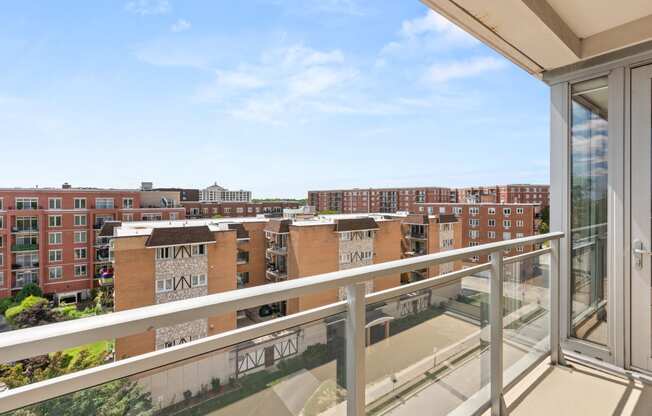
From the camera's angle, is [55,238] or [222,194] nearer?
[55,238]

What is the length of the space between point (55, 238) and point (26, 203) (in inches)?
110

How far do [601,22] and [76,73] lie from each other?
17496 millimetres

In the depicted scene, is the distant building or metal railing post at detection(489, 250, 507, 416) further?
the distant building

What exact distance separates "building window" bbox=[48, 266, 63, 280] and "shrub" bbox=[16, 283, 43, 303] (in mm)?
962

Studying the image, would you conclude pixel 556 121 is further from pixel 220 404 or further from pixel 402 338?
pixel 220 404

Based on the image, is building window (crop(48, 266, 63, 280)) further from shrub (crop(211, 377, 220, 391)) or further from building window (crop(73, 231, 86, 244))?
shrub (crop(211, 377, 220, 391))

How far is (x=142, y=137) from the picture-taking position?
21.0 metres

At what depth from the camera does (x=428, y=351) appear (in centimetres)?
129

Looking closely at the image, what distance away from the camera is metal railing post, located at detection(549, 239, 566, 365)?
2.05 metres

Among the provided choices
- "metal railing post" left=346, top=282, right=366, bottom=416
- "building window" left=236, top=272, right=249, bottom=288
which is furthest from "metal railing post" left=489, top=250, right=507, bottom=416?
Result: "building window" left=236, top=272, right=249, bottom=288

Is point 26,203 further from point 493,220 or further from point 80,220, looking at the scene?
point 493,220

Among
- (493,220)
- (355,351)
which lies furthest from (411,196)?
(355,351)


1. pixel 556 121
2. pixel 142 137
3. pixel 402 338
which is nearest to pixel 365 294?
pixel 402 338

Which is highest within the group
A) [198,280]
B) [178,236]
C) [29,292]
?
[178,236]
